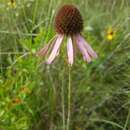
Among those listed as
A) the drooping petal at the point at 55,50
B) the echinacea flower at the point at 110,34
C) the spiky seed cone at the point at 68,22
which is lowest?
the echinacea flower at the point at 110,34

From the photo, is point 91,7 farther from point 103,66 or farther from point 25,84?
point 25,84

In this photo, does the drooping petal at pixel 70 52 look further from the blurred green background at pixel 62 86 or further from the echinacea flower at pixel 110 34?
the echinacea flower at pixel 110 34

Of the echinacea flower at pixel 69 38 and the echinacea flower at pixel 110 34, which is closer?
the echinacea flower at pixel 69 38

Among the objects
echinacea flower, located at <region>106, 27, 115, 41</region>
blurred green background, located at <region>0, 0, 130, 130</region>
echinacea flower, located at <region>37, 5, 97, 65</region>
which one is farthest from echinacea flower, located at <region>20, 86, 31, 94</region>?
echinacea flower, located at <region>106, 27, 115, 41</region>

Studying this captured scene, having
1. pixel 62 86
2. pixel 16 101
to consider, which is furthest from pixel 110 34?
pixel 16 101

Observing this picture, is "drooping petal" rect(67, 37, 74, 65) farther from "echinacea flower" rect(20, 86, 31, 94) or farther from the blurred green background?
"echinacea flower" rect(20, 86, 31, 94)

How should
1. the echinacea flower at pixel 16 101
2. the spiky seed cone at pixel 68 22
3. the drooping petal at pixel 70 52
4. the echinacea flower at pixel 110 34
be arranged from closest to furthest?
the drooping petal at pixel 70 52
the spiky seed cone at pixel 68 22
the echinacea flower at pixel 16 101
the echinacea flower at pixel 110 34

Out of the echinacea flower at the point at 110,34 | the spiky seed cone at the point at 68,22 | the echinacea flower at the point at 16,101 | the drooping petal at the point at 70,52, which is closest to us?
the drooping petal at the point at 70,52

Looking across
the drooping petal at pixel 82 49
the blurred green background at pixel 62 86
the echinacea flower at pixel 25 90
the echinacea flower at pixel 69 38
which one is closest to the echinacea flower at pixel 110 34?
the blurred green background at pixel 62 86
